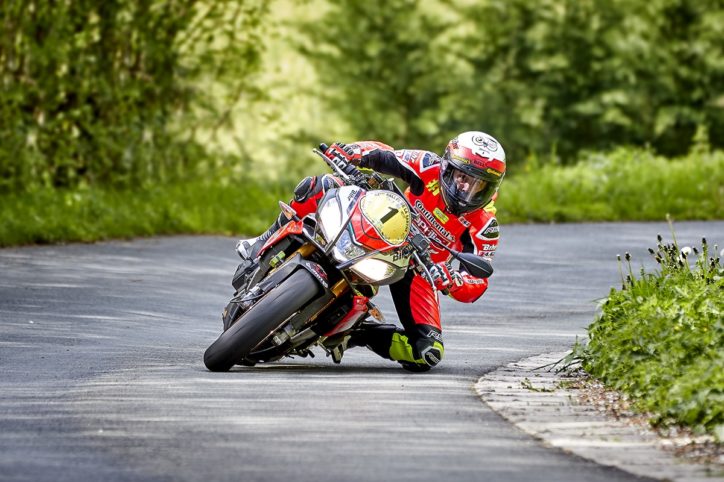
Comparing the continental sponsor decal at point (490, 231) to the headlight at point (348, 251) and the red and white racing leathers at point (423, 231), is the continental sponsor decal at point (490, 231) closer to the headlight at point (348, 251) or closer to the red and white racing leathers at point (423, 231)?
the red and white racing leathers at point (423, 231)

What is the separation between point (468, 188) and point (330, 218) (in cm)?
111

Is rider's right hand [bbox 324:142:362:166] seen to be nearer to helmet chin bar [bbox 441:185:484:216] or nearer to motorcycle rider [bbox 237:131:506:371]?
motorcycle rider [bbox 237:131:506:371]

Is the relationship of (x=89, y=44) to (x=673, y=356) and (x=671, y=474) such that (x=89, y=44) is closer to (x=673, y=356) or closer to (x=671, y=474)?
(x=673, y=356)

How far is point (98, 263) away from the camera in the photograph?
683 inches

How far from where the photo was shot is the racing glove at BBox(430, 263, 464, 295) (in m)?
10.2

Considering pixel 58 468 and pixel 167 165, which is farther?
pixel 167 165

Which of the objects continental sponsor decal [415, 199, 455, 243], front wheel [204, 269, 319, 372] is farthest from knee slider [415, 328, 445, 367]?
front wheel [204, 269, 319, 372]

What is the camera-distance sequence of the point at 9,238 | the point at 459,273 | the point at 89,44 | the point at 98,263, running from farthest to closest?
the point at 89,44 < the point at 9,238 < the point at 98,263 < the point at 459,273

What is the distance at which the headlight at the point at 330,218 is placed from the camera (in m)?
9.95

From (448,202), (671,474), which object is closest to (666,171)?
(448,202)

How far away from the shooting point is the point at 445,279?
10.2 meters

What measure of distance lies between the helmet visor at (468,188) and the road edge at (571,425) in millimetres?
1099

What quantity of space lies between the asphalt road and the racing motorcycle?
225 millimetres

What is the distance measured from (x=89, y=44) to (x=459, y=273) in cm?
1244
